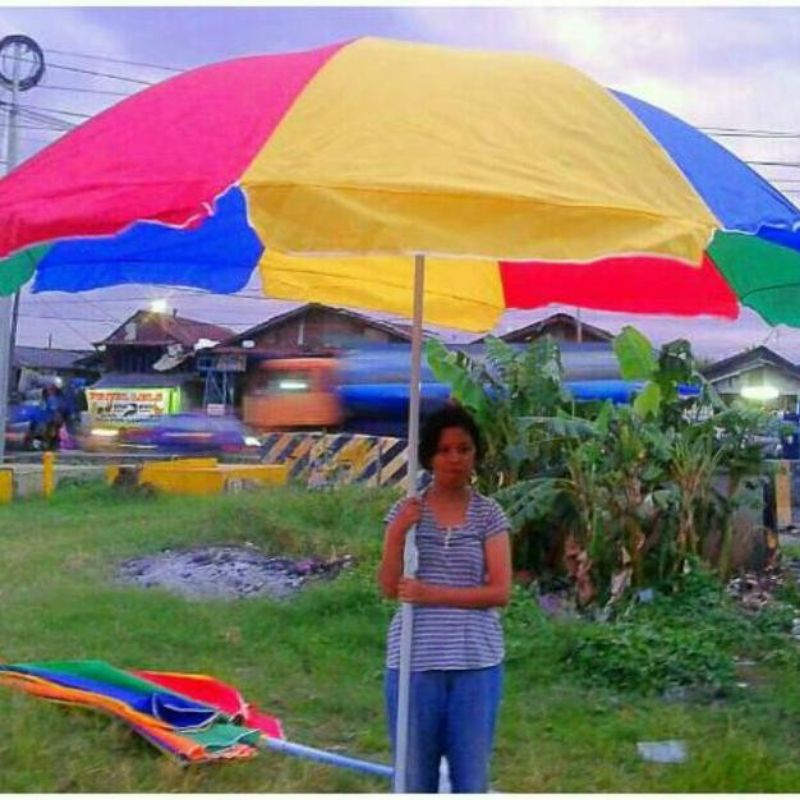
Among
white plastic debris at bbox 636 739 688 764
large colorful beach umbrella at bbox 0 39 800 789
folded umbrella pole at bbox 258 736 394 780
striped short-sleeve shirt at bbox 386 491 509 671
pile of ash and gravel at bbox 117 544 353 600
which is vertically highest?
large colorful beach umbrella at bbox 0 39 800 789

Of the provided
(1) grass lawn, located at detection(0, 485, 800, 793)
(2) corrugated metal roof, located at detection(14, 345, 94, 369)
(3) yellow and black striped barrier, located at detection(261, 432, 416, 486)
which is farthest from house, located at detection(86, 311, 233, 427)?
(1) grass lawn, located at detection(0, 485, 800, 793)

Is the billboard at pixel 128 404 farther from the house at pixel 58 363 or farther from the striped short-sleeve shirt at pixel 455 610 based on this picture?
the striped short-sleeve shirt at pixel 455 610

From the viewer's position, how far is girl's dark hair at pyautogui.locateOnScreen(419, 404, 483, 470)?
3436 millimetres

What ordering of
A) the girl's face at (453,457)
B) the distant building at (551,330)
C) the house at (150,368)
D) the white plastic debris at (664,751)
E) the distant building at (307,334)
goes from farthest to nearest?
the house at (150,368) → the distant building at (307,334) → the distant building at (551,330) → the white plastic debris at (664,751) → the girl's face at (453,457)

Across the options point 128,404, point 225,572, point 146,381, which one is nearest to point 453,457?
point 225,572

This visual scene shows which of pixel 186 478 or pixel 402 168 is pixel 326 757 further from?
pixel 186 478

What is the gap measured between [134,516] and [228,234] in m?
9.80

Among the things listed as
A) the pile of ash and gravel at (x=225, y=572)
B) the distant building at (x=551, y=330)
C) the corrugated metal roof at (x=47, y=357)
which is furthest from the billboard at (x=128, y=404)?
the pile of ash and gravel at (x=225, y=572)

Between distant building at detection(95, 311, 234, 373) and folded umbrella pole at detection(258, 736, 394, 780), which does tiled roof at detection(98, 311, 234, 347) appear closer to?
distant building at detection(95, 311, 234, 373)

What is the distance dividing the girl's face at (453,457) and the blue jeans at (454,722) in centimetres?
53

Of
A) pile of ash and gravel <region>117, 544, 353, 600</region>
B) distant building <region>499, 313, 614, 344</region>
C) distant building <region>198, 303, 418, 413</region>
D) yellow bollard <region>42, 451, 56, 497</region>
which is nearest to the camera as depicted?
distant building <region>499, 313, 614, 344</region>

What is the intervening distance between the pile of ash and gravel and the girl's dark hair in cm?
534

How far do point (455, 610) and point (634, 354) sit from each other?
209 inches

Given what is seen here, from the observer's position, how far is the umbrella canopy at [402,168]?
2662mm
